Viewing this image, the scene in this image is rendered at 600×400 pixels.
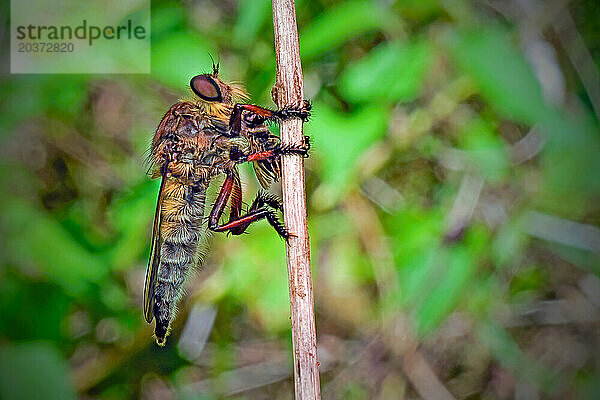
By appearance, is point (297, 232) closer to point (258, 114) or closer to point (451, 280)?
point (258, 114)

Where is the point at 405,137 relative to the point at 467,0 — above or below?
below

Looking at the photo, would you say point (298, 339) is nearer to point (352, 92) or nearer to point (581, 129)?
point (352, 92)

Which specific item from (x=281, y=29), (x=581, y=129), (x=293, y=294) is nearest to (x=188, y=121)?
(x=281, y=29)

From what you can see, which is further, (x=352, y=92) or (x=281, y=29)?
(x=352, y=92)

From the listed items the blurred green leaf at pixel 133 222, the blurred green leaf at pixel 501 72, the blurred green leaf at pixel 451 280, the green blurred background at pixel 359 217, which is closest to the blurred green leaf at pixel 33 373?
the green blurred background at pixel 359 217

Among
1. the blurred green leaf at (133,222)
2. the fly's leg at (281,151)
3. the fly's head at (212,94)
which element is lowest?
the blurred green leaf at (133,222)

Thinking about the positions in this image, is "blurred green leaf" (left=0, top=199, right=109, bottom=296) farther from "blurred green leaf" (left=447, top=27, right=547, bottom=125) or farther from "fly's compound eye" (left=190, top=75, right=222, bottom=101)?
"blurred green leaf" (left=447, top=27, right=547, bottom=125)

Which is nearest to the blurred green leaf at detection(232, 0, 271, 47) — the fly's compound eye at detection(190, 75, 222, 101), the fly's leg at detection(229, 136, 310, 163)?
the fly's compound eye at detection(190, 75, 222, 101)

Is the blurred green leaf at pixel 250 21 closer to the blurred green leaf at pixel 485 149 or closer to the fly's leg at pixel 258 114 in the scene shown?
the fly's leg at pixel 258 114
